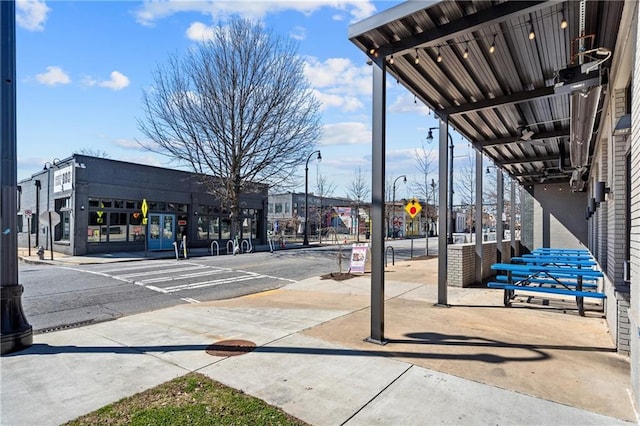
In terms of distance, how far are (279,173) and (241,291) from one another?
1578 cm

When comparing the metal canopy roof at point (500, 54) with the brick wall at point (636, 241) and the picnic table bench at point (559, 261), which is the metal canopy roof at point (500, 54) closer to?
the brick wall at point (636, 241)

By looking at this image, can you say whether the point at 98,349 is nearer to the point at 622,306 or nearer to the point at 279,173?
the point at 622,306

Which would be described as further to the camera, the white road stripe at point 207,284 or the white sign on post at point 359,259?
the white sign on post at point 359,259

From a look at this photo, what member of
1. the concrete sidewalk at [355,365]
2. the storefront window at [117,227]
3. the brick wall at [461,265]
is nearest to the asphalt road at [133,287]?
the concrete sidewalk at [355,365]

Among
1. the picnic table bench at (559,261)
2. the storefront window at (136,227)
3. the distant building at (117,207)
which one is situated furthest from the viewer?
the storefront window at (136,227)

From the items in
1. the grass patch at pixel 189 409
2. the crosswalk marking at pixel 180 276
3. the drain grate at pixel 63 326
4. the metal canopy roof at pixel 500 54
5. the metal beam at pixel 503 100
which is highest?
the metal canopy roof at pixel 500 54

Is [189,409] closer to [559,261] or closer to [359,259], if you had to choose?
[359,259]

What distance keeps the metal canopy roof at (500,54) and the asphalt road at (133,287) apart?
704 cm

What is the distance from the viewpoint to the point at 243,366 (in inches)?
178

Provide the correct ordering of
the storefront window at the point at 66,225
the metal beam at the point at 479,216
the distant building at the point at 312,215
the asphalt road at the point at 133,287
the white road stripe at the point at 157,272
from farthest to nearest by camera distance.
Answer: the distant building at the point at 312,215 → the storefront window at the point at 66,225 → the white road stripe at the point at 157,272 → the metal beam at the point at 479,216 → the asphalt road at the point at 133,287

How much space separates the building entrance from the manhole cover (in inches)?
798

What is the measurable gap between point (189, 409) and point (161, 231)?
2251 cm

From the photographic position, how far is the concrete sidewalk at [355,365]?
3.51m

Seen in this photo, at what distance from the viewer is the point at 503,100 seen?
23.6ft
